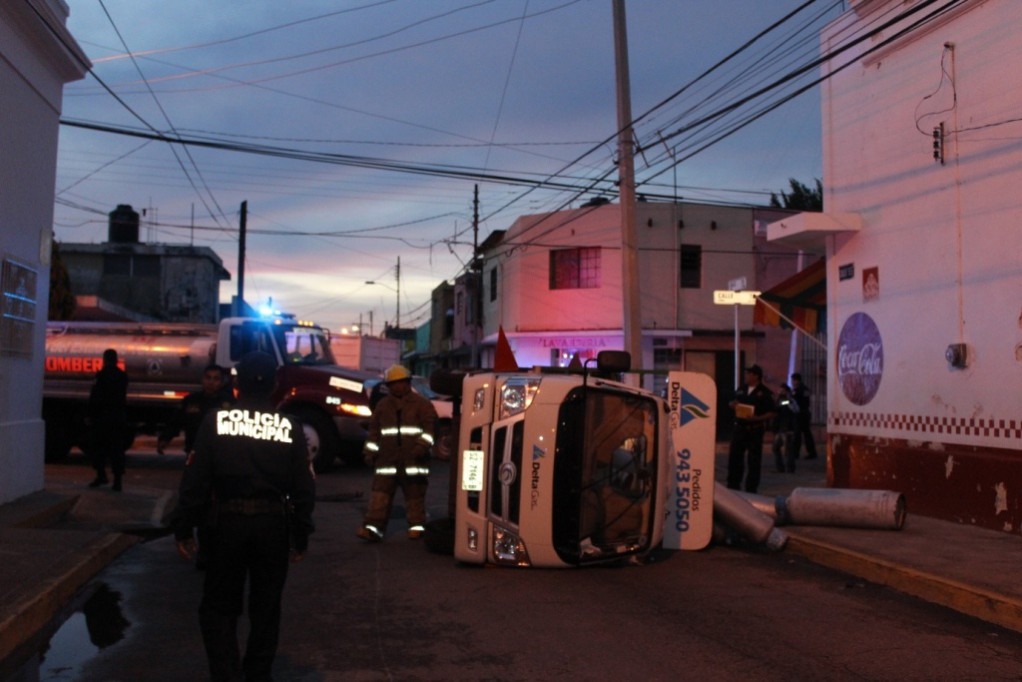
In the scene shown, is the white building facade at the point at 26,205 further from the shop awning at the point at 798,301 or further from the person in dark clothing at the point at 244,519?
the shop awning at the point at 798,301

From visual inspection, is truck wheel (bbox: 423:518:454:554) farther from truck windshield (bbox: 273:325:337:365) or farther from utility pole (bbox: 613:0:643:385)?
truck windshield (bbox: 273:325:337:365)

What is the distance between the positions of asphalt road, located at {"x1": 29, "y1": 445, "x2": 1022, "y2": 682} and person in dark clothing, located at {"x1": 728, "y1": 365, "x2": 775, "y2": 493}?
4.09m

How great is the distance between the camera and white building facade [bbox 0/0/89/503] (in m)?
11.7

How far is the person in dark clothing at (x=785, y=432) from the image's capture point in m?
19.3

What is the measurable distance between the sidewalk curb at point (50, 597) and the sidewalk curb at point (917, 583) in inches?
263

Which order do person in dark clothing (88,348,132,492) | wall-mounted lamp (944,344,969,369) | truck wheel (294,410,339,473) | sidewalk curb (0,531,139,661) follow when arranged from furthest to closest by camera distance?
truck wheel (294,410,339,473), person in dark clothing (88,348,132,492), wall-mounted lamp (944,344,969,369), sidewalk curb (0,531,139,661)

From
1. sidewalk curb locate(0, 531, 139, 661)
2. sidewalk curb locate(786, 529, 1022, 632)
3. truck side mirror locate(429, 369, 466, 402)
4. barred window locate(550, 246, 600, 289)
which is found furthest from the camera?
barred window locate(550, 246, 600, 289)

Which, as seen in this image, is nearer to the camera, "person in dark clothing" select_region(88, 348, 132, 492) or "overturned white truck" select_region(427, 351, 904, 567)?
"overturned white truck" select_region(427, 351, 904, 567)

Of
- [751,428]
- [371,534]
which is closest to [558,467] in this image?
[371,534]

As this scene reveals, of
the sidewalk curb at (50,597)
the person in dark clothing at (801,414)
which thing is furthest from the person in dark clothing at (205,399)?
the person in dark clothing at (801,414)

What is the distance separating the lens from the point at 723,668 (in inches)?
250

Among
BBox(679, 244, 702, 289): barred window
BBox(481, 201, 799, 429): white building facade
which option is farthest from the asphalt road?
BBox(679, 244, 702, 289): barred window

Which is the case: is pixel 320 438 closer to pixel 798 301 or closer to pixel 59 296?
pixel 798 301

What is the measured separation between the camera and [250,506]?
5203 millimetres
